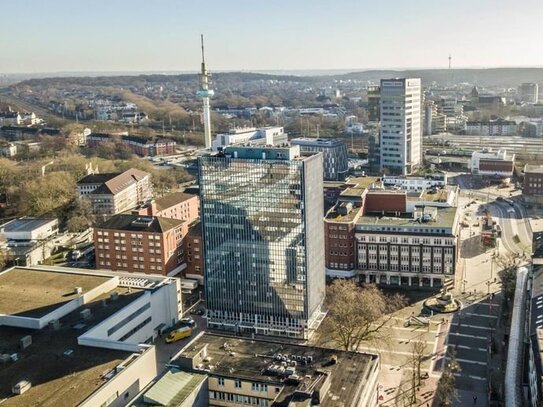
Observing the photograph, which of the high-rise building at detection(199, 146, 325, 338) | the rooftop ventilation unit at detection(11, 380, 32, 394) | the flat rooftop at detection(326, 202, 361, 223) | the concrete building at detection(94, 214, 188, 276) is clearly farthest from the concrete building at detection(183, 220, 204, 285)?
the rooftop ventilation unit at detection(11, 380, 32, 394)

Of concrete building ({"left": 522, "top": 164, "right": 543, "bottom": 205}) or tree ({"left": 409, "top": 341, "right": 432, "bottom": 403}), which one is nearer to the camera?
tree ({"left": 409, "top": 341, "right": 432, "bottom": 403})

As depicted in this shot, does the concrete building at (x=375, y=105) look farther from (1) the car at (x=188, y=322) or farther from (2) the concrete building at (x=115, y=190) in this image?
(1) the car at (x=188, y=322)

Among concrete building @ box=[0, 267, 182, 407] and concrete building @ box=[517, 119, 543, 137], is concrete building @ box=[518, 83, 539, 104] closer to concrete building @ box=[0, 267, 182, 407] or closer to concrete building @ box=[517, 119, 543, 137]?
concrete building @ box=[517, 119, 543, 137]

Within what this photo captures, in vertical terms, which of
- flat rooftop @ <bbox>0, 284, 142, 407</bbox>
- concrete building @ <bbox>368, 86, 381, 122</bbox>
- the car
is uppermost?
concrete building @ <bbox>368, 86, 381, 122</bbox>

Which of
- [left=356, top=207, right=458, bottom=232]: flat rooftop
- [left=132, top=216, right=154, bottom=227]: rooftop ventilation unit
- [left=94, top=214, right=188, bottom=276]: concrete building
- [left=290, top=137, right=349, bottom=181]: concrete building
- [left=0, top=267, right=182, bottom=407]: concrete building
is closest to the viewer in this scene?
[left=0, top=267, right=182, bottom=407]: concrete building

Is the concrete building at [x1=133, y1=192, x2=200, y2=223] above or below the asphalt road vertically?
above

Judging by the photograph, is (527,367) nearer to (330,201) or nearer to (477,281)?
(477,281)

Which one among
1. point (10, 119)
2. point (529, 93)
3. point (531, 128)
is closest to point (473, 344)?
point (531, 128)

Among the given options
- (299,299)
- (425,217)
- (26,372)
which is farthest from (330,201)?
(26,372)
